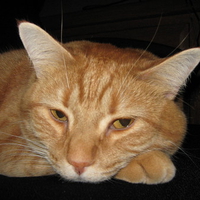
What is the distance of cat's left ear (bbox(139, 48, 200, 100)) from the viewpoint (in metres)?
1.22

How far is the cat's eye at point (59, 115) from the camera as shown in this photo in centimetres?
134

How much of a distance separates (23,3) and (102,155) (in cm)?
239

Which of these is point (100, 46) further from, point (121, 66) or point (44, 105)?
point (44, 105)

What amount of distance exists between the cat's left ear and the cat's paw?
0.41m

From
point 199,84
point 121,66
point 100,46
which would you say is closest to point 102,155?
point 121,66

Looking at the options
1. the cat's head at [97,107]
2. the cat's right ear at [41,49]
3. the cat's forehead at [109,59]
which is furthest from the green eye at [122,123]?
the cat's right ear at [41,49]

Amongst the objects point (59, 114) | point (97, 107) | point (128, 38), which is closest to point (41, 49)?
point (59, 114)

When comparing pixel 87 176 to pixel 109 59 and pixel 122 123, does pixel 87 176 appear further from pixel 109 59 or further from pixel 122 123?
pixel 109 59

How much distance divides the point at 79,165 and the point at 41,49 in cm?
71

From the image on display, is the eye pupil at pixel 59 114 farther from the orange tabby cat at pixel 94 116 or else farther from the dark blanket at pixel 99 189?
the dark blanket at pixel 99 189

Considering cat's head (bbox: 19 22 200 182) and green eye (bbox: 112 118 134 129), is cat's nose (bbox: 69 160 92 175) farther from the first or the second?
green eye (bbox: 112 118 134 129)

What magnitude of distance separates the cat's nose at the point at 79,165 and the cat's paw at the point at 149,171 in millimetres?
204

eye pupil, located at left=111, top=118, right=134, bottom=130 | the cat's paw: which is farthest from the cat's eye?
the cat's paw

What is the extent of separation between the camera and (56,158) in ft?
3.92
